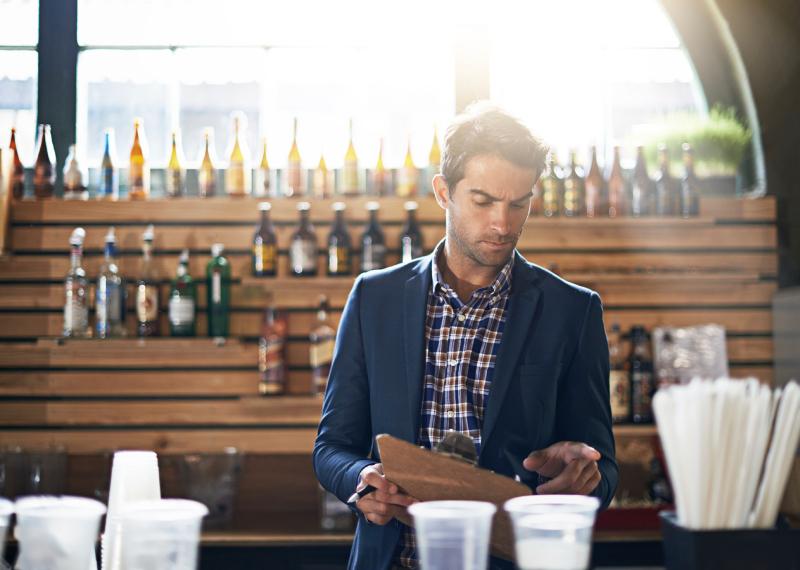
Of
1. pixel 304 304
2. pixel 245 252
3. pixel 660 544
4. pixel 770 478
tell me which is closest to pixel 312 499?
pixel 304 304

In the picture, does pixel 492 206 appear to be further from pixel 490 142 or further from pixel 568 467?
pixel 568 467

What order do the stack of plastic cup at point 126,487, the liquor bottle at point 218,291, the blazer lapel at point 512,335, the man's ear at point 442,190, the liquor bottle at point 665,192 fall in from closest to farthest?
the stack of plastic cup at point 126,487 < the blazer lapel at point 512,335 < the man's ear at point 442,190 < the liquor bottle at point 218,291 < the liquor bottle at point 665,192

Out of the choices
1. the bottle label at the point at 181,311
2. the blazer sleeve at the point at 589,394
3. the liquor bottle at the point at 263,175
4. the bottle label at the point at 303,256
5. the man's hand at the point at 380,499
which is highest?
the liquor bottle at the point at 263,175

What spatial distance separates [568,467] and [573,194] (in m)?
2.66

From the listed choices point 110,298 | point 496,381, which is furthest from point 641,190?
point 496,381

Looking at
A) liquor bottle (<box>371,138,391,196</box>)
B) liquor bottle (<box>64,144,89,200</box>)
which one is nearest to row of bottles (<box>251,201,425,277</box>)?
liquor bottle (<box>371,138,391,196</box>)

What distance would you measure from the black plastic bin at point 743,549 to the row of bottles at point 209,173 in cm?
316

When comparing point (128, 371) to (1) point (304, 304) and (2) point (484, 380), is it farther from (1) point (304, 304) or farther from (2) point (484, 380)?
(2) point (484, 380)

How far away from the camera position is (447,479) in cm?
147

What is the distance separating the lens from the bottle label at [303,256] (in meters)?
4.09

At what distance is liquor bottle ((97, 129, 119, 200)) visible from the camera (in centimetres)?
433

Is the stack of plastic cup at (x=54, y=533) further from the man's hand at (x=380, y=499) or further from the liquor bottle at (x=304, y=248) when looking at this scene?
the liquor bottle at (x=304, y=248)

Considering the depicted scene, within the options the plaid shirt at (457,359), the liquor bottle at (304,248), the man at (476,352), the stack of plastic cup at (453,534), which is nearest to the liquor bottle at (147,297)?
the liquor bottle at (304,248)

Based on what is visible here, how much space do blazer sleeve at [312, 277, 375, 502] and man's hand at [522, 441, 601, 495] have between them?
38cm
